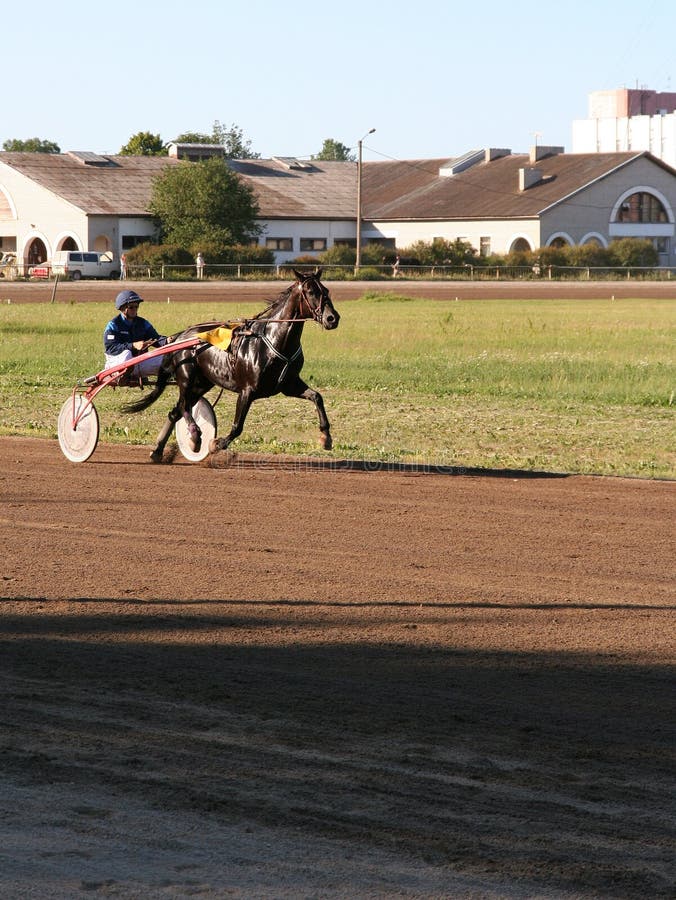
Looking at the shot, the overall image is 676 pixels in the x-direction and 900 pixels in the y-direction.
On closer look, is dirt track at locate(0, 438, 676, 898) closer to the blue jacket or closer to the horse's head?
the horse's head

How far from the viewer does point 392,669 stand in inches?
273

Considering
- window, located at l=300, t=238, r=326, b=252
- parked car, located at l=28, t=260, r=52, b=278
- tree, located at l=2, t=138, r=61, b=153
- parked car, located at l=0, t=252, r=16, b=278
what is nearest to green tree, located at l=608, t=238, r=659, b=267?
window, located at l=300, t=238, r=326, b=252

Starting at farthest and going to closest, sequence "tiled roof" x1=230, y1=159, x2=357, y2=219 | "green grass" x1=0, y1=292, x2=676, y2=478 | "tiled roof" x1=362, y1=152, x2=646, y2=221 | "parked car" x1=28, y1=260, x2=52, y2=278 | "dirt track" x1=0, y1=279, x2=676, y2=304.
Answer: "tiled roof" x1=230, y1=159, x2=357, y2=219
"tiled roof" x1=362, y1=152, x2=646, y2=221
"parked car" x1=28, y1=260, x2=52, y2=278
"dirt track" x1=0, y1=279, x2=676, y2=304
"green grass" x1=0, y1=292, x2=676, y2=478

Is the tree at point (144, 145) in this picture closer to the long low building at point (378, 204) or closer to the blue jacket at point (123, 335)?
the long low building at point (378, 204)

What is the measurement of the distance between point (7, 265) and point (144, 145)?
5813 centimetres

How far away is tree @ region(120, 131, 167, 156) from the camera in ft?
415

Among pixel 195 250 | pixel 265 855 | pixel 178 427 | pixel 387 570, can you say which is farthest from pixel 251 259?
pixel 265 855

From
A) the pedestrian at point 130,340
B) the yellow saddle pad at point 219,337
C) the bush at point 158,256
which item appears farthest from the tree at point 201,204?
the yellow saddle pad at point 219,337

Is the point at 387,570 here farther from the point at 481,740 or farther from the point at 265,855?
the point at 265,855

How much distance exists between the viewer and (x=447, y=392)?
71.9 feet

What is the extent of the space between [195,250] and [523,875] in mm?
71873

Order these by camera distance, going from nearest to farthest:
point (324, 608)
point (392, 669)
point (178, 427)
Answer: point (392, 669), point (324, 608), point (178, 427)

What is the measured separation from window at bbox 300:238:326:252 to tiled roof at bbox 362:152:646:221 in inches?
204

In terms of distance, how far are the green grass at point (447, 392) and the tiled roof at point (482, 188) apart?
47.0 metres
